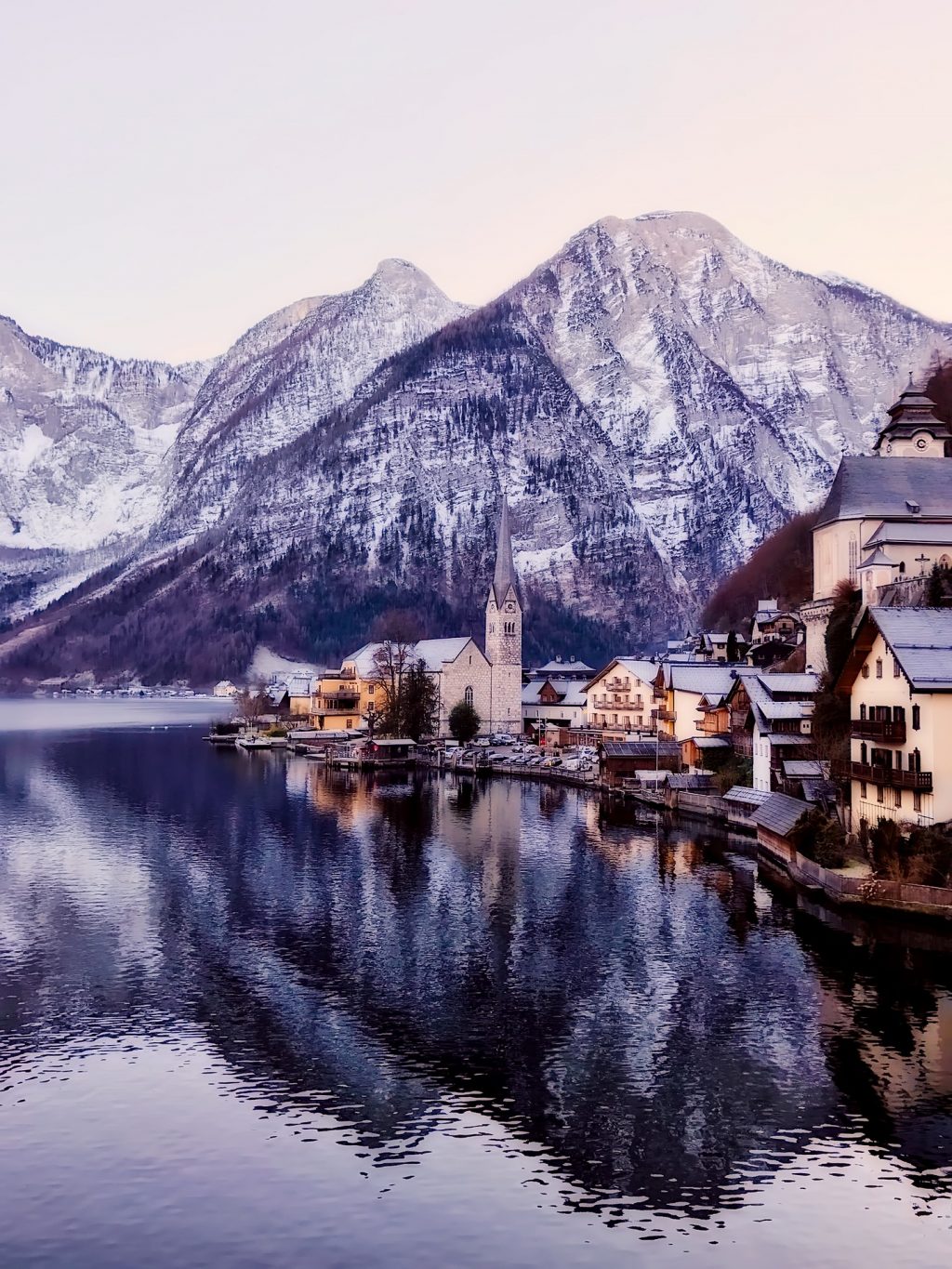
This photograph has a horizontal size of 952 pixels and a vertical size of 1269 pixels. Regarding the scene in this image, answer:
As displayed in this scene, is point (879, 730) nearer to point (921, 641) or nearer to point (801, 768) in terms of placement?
point (921, 641)

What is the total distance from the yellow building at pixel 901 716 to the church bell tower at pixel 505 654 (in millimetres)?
83276

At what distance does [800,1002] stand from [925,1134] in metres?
8.36

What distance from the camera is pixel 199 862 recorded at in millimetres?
56406

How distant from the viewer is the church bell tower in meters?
134

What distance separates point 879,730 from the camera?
46406 millimetres

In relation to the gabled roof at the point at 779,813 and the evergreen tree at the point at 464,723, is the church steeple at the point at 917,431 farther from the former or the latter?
the evergreen tree at the point at 464,723

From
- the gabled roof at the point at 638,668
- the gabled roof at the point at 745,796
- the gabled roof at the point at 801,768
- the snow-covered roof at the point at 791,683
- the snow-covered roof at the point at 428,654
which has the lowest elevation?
the gabled roof at the point at 745,796

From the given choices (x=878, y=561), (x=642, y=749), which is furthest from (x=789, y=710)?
(x=642, y=749)

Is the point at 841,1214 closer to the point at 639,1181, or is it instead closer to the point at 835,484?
the point at 639,1181

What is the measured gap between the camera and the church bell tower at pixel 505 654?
440 ft

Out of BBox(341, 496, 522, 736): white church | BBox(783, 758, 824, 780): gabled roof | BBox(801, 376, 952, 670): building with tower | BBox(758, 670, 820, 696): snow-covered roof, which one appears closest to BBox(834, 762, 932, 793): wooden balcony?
BBox(783, 758, 824, 780): gabled roof

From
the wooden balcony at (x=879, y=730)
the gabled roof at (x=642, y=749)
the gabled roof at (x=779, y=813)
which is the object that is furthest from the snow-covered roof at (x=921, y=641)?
the gabled roof at (x=642, y=749)

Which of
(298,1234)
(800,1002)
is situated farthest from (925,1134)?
(298,1234)

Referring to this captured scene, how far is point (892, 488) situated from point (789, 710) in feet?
57.7
